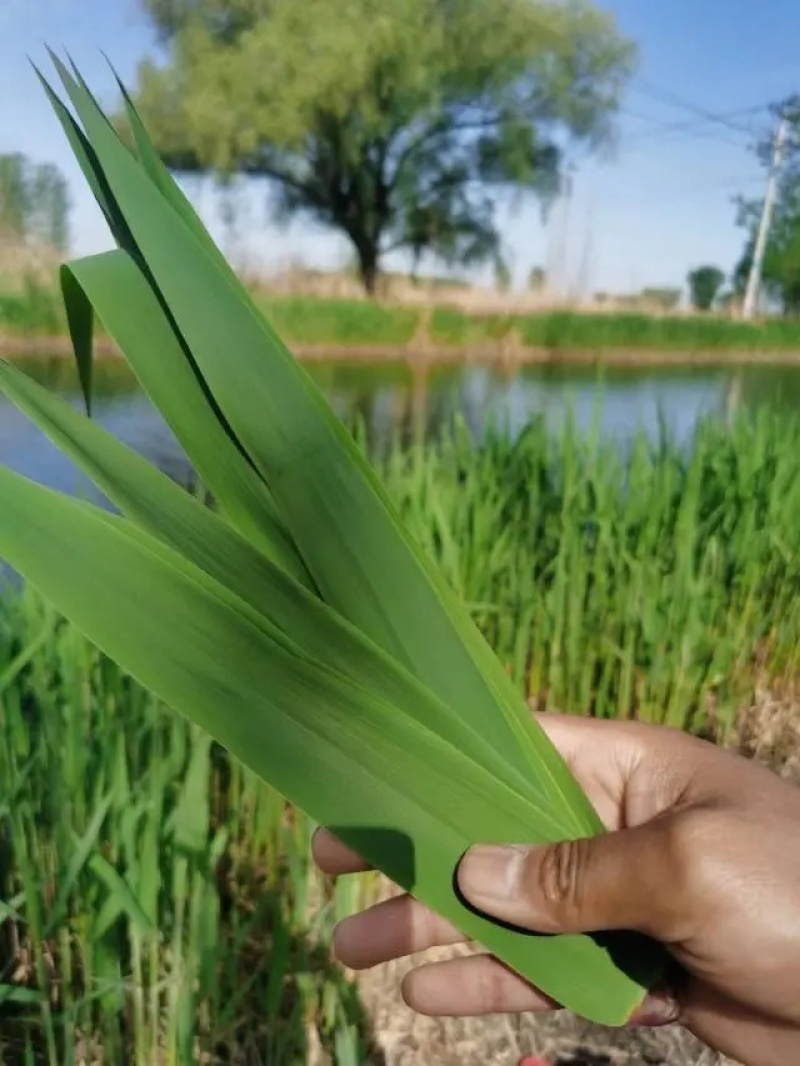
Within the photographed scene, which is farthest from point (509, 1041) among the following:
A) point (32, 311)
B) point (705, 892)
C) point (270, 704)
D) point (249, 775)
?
point (32, 311)

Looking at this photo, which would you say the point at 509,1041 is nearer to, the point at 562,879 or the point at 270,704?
the point at 562,879

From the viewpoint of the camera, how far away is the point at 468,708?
1.47 ft

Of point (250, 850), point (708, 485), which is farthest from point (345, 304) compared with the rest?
point (250, 850)

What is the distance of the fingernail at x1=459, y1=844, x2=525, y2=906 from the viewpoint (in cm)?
44

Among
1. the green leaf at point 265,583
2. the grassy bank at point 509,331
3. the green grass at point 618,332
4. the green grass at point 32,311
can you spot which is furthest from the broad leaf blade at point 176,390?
the green grass at point 618,332

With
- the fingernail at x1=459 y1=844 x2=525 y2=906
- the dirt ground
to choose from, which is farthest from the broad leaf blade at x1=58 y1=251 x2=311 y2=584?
the dirt ground

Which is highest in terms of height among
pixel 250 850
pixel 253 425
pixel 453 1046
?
pixel 253 425

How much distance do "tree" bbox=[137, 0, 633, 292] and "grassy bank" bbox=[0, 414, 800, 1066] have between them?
12.4 metres

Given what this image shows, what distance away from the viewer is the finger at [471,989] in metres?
0.65

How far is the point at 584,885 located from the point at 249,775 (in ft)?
2.05

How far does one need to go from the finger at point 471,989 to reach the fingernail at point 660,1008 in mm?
65

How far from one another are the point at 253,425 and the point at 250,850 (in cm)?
80

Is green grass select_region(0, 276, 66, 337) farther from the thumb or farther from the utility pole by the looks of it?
the utility pole

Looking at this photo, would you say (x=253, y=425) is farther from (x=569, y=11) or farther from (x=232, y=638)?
(x=569, y=11)
